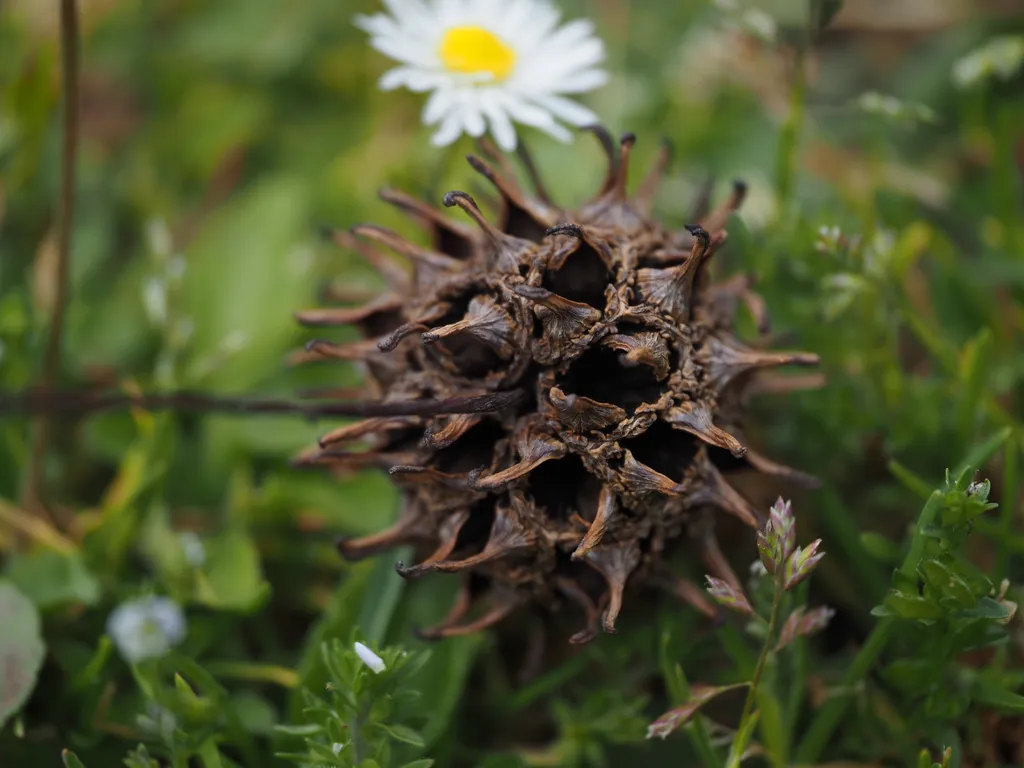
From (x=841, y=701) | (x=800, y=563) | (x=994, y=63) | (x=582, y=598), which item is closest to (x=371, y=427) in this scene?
(x=582, y=598)

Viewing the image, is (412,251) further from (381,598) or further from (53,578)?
(53,578)

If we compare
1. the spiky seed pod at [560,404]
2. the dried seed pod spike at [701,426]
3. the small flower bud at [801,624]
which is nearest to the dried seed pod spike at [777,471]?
the spiky seed pod at [560,404]

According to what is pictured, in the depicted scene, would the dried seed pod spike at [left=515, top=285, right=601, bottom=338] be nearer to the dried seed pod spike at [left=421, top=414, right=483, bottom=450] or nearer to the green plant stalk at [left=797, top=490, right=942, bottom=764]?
the dried seed pod spike at [left=421, top=414, right=483, bottom=450]

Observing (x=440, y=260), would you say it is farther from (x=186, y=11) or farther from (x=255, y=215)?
(x=186, y=11)

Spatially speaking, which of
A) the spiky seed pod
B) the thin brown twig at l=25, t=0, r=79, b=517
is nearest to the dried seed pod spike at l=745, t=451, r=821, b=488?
the spiky seed pod

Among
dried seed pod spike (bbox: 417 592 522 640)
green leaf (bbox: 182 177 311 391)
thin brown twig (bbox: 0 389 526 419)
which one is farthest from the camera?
green leaf (bbox: 182 177 311 391)
